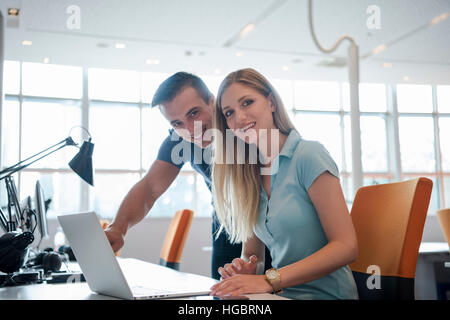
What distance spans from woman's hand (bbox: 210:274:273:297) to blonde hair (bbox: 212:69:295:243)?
350 millimetres

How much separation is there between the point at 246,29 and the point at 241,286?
5344mm

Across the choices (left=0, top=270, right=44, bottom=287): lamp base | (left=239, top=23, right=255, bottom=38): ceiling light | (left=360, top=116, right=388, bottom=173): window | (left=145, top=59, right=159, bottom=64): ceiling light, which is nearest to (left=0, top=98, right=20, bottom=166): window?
(left=145, top=59, right=159, bottom=64): ceiling light

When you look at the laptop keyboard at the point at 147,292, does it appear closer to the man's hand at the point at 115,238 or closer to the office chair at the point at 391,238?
the man's hand at the point at 115,238

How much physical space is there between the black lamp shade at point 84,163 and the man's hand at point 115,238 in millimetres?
272

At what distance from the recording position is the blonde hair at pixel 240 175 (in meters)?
1.38

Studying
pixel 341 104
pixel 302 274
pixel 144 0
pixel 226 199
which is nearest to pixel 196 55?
pixel 144 0

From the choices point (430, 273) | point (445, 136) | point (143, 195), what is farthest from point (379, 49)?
point (143, 195)

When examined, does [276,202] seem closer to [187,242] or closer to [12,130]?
[187,242]

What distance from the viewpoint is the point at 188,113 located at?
5.75 feet

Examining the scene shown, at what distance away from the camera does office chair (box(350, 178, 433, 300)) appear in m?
1.14

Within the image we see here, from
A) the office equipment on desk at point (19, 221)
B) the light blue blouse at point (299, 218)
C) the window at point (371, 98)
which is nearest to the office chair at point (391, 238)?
the light blue blouse at point (299, 218)

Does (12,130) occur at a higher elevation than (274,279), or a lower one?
higher

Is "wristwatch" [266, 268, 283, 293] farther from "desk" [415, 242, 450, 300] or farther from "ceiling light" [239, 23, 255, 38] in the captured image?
"ceiling light" [239, 23, 255, 38]
